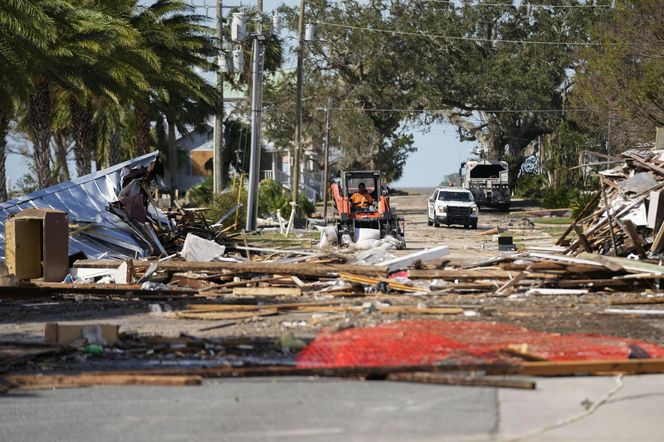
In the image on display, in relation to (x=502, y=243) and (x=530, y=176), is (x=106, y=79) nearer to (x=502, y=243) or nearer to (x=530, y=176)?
(x=502, y=243)

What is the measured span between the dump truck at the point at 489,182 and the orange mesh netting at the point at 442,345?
47.5 metres

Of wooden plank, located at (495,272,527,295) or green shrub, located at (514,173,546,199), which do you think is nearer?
wooden plank, located at (495,272,527,295)

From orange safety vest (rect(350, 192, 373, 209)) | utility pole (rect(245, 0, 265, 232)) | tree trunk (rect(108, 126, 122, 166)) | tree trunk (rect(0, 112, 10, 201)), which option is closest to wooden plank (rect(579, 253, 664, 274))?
orange safety vest (rect(350, 192, 373, 209))

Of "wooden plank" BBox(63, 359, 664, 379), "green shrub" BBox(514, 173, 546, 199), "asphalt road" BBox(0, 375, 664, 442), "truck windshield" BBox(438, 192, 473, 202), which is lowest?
"asphalt road" BBox(0, 375, 664, 442)

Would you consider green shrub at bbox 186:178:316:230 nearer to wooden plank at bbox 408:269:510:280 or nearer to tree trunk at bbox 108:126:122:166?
tree trunk at bbox 108:126:122:166

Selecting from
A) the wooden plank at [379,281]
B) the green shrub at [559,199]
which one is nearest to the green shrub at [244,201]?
the green shrub at [559,199]

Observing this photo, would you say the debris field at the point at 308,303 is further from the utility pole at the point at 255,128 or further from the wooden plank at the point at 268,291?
the utility pole at the point at 255,128

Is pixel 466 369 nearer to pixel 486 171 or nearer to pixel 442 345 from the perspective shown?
pixel 442 345

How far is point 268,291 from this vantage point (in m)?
16.8

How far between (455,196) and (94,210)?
907 inches

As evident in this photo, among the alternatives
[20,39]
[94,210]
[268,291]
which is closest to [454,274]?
[268,291]

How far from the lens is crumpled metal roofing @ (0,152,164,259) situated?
23859mm

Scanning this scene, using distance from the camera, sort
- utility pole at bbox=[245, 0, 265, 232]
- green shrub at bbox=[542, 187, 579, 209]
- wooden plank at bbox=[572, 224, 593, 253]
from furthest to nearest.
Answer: green shrub at bbox=[542, 187, 579, 209], utility pole at bbox=[245, 0, 265, 232], wooden plank at bbox=[572, 224, 593, 253]

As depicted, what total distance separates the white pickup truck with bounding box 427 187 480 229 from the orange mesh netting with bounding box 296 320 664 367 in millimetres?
32033
